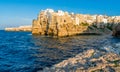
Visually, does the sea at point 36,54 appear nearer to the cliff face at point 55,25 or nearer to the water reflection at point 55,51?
the water reflection at point 55,51

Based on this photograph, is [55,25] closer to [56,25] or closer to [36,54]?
[56,25]

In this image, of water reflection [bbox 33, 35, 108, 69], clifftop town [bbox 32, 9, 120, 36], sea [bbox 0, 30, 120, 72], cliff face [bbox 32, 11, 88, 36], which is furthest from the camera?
clifftop town [bbox 32, 9, 120, 36]

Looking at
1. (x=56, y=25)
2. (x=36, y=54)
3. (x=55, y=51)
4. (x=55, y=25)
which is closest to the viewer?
(x=36, y=54)

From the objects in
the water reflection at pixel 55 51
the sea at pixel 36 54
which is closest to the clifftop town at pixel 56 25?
the water reflection at pixel 55 51

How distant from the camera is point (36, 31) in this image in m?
132

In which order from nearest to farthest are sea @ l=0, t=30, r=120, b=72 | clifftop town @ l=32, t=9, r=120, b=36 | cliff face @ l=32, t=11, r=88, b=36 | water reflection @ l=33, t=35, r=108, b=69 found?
1. sea @ l=0, t=30, r=120, b=72
2. water reflection @ l=33, t=35, r=108, b=69
3. cliff face @ l=32, t=11, r=88, b=36
4. clifftop town @ l=32, t=9, r=120, b=36

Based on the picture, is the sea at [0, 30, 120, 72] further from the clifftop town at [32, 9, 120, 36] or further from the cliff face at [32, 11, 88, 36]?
the clifftop town at [32, 9, 120, 36]

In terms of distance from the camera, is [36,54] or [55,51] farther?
[55,51]

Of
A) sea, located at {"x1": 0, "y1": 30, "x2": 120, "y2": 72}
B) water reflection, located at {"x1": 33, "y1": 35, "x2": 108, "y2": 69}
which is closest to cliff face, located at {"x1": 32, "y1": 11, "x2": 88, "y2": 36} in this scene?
water reflection, located at {"x1": 33, "y1": 35, "x2": 108, "y2": 69}

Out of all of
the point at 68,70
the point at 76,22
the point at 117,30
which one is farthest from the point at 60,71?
the point at 76,22

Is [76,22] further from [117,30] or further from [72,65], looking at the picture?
[72,65]

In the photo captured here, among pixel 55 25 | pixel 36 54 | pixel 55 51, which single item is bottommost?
pixel 55 51

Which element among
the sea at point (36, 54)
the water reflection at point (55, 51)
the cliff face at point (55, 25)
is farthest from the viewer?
the cliff face at point (55, 25)

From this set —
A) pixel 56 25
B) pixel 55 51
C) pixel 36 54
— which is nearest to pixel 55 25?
pixel 56 25
